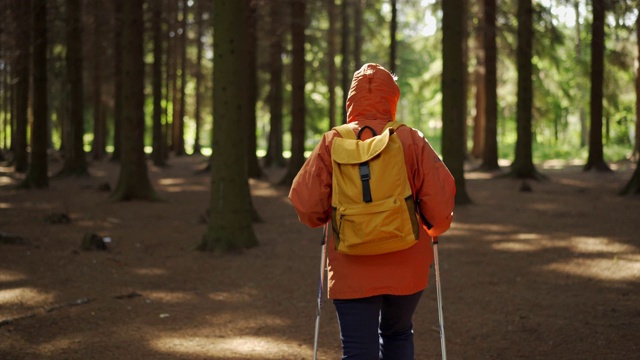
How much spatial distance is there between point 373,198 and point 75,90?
67.1ft

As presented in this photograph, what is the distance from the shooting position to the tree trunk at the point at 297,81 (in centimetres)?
2008

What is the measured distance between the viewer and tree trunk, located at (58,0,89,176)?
65.9 ft

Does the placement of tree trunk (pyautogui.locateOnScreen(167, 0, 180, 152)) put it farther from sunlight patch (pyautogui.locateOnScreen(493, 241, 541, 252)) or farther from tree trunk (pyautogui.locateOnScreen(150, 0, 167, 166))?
sunlight patch (pyautogui.locateOnScreen(493, 241, 541, 252))

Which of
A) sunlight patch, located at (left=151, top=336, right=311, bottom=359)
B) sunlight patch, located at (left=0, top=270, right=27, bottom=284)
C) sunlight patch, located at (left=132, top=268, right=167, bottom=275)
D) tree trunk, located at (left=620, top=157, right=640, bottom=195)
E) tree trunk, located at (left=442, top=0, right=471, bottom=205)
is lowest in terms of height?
sunlight patch, located at (left=151, top=336, right=311, bottom=359)

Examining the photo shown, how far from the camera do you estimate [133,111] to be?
16125 mm

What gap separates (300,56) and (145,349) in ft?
49.5

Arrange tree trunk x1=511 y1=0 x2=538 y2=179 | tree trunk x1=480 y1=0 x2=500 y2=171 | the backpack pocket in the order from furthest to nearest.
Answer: tree trunk x1=480 y1=0 x2=500 y2=171, tree trunk x1=511 y1=0 x2=538 y2=179, the backpack pocket

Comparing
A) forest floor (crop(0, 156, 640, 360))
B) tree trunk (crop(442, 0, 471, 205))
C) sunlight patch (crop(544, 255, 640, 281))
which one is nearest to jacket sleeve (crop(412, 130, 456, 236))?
forest floor (crop(0, 156, 640, 360))

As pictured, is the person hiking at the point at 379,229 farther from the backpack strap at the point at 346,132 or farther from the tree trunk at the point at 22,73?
the tree trunk at the point at 22,73

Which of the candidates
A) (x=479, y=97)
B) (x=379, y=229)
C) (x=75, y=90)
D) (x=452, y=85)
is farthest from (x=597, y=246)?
(x=479, y=97)

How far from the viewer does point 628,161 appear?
29094 mm

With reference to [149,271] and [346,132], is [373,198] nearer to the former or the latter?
[346,132]

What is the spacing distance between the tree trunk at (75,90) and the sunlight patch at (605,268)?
1576 centimetres

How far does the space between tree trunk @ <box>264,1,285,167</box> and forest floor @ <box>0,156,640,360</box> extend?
851 centimetres
